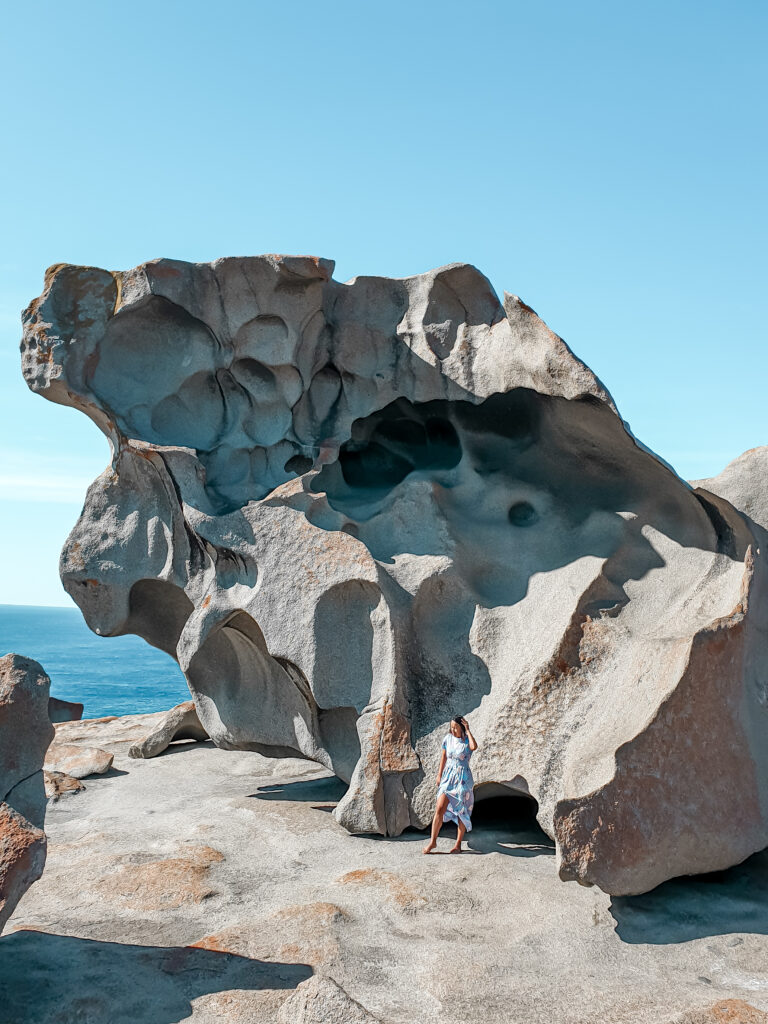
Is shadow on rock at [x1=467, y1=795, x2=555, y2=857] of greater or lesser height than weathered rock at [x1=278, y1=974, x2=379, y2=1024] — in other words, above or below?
below

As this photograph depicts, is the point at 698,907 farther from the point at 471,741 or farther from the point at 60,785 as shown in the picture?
the point at 60,785

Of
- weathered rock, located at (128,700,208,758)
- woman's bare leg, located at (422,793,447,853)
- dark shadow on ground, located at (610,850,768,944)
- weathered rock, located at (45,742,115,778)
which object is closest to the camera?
dark shadow on ground, located at (610,850,768,944)

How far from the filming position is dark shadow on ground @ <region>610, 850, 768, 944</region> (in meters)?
5.12

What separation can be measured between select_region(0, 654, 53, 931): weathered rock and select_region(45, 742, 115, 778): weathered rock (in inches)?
173

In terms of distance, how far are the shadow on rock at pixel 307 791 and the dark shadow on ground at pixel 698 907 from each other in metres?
2.99

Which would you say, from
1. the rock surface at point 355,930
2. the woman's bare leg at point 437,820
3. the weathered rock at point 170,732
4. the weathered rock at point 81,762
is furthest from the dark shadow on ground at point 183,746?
the woman's bare leg at point 437,820

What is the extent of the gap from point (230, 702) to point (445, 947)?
146 inches

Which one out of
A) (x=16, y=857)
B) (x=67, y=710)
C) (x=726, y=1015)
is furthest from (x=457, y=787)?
(x=67, y=710)

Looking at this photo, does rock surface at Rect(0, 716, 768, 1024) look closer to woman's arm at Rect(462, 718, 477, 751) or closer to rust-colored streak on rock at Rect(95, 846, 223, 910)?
rust-colored streak on rock at Rect(95, 846, 223, 910)

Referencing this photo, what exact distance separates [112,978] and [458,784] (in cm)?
271

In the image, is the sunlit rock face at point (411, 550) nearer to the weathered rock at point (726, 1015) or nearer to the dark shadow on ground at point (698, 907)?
the dark shadow on ground at point (698, 907)

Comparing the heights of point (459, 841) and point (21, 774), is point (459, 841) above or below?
below

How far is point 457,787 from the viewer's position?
20.8 ft

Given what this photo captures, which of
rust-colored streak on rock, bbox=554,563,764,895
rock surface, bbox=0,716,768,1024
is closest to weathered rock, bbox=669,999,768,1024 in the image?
rock surface, bbox=0,716,768,1024
